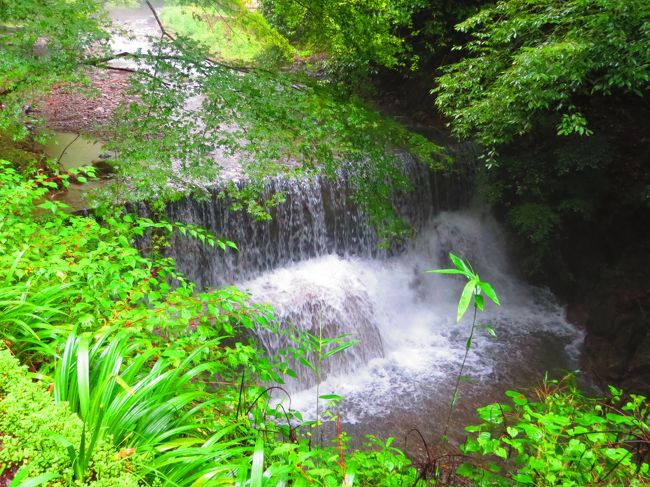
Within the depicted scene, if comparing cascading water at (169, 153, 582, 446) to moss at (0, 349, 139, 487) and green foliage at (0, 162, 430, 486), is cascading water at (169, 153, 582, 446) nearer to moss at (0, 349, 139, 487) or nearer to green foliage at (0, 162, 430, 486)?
green foliage at (0, 162, 430, 486)

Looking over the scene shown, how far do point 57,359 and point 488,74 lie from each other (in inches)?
244

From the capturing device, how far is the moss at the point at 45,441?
146 centimetres

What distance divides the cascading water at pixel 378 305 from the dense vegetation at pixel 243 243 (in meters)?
1.13

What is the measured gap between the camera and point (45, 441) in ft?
4.98

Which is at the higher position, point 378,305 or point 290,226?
point 290,226

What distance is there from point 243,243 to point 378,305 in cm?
288

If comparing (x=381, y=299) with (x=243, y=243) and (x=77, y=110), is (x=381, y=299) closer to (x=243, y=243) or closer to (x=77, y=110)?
(x=243, y=243)

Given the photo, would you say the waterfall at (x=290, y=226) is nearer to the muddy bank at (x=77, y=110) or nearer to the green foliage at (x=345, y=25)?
the green foliage at (x=345, y=25)

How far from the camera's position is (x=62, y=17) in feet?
12.7

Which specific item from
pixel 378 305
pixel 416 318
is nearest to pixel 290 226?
pixel 378 305

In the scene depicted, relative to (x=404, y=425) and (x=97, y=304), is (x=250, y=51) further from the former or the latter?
(x=404, y=425)

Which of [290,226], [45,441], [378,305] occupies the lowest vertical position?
[378,305]

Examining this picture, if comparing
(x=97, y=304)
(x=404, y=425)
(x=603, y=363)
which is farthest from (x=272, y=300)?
(x=603, y=363)

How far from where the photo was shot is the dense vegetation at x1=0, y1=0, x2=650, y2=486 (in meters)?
1.76
